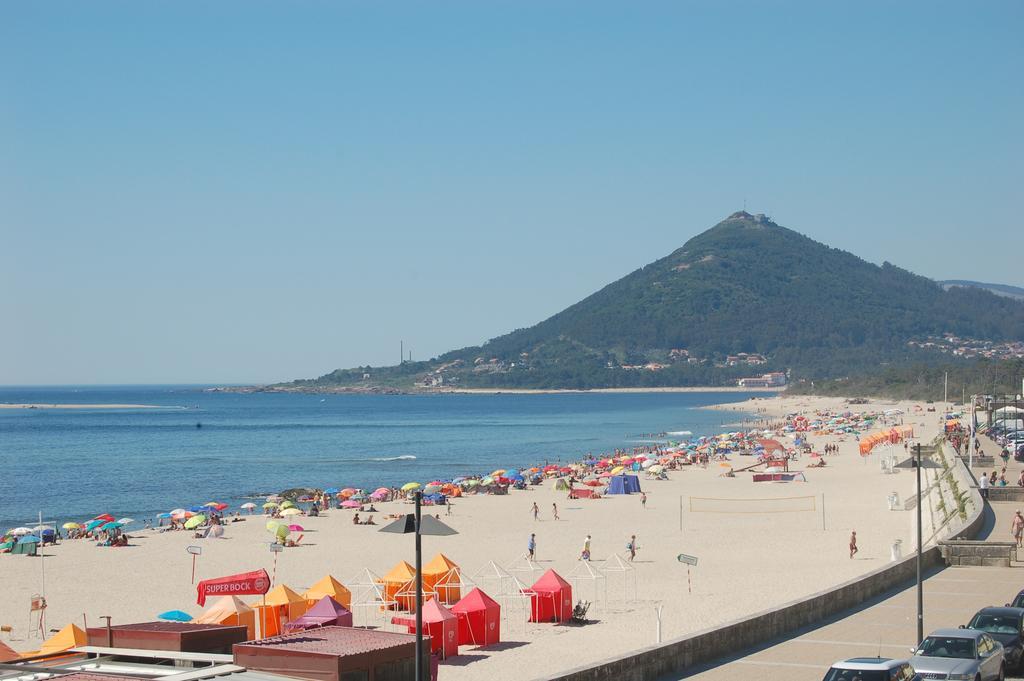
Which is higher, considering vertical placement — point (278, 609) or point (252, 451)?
point (278, 609)

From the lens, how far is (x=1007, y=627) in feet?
47.1

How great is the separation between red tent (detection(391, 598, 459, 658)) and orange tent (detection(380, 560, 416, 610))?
9.21 ft

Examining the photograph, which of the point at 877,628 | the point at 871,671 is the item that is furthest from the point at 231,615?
the point at 871,671

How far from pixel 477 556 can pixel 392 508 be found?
16.5m

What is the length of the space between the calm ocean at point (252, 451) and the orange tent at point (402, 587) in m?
28.1

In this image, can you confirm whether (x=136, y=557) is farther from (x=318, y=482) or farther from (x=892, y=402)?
(x=892, y=402)

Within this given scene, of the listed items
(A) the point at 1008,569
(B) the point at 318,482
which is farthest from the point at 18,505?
(A) the point at 1008,569

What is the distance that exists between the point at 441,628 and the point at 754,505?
28563mm

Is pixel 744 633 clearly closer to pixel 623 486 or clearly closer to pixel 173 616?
pixel 173 616

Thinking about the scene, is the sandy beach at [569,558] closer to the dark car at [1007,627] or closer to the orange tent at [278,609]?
the orange tent at [278,609]

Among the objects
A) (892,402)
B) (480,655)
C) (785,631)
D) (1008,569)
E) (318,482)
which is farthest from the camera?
(892,402)

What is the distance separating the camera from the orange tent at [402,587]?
2365cm

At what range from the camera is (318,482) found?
65125 mm

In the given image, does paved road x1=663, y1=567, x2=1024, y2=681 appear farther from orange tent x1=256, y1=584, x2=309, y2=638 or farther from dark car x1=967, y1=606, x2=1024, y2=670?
orange tent x1=256, y1=584, x2=309, y2=638
